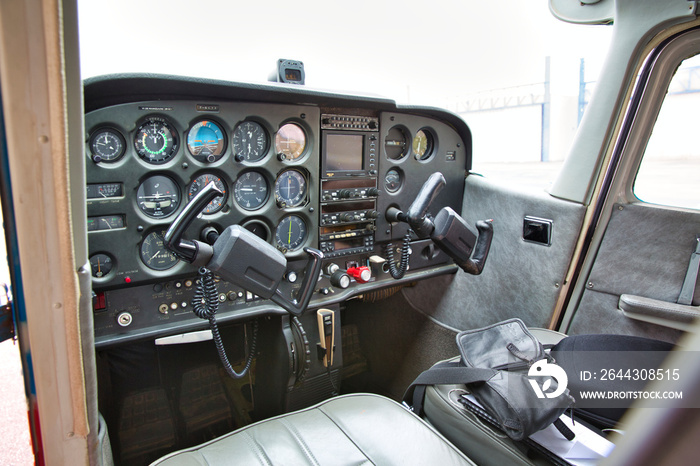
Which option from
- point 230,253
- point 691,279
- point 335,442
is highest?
point 230,253

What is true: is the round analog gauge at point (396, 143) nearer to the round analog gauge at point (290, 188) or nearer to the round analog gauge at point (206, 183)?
the round analog gauge at point (290, 188)

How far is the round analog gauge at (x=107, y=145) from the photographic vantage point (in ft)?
4.81

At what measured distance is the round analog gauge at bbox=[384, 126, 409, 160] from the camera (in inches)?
86.4

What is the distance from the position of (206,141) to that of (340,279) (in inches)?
32.4

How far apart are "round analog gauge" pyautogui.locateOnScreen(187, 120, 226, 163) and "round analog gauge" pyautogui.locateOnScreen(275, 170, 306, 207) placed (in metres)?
0.28

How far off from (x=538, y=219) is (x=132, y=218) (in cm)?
172

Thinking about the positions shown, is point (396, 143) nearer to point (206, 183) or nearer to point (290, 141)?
point (290, 141)

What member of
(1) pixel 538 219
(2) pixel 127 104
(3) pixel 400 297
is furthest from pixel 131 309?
(1) pixel 538 219

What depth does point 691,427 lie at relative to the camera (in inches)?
12.1

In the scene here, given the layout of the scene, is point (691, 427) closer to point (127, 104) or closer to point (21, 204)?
point (21, 204)

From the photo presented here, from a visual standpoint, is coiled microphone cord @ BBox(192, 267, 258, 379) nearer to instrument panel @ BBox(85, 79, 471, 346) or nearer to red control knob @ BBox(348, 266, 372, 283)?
instrument panel @ BBox(85, 79, 471, 346)

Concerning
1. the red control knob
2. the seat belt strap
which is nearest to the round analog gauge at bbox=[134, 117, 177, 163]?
the red control knob

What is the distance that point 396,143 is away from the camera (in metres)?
2.23

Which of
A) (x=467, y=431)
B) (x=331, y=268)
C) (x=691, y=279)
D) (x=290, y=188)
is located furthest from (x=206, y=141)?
(x=691, y=279)
